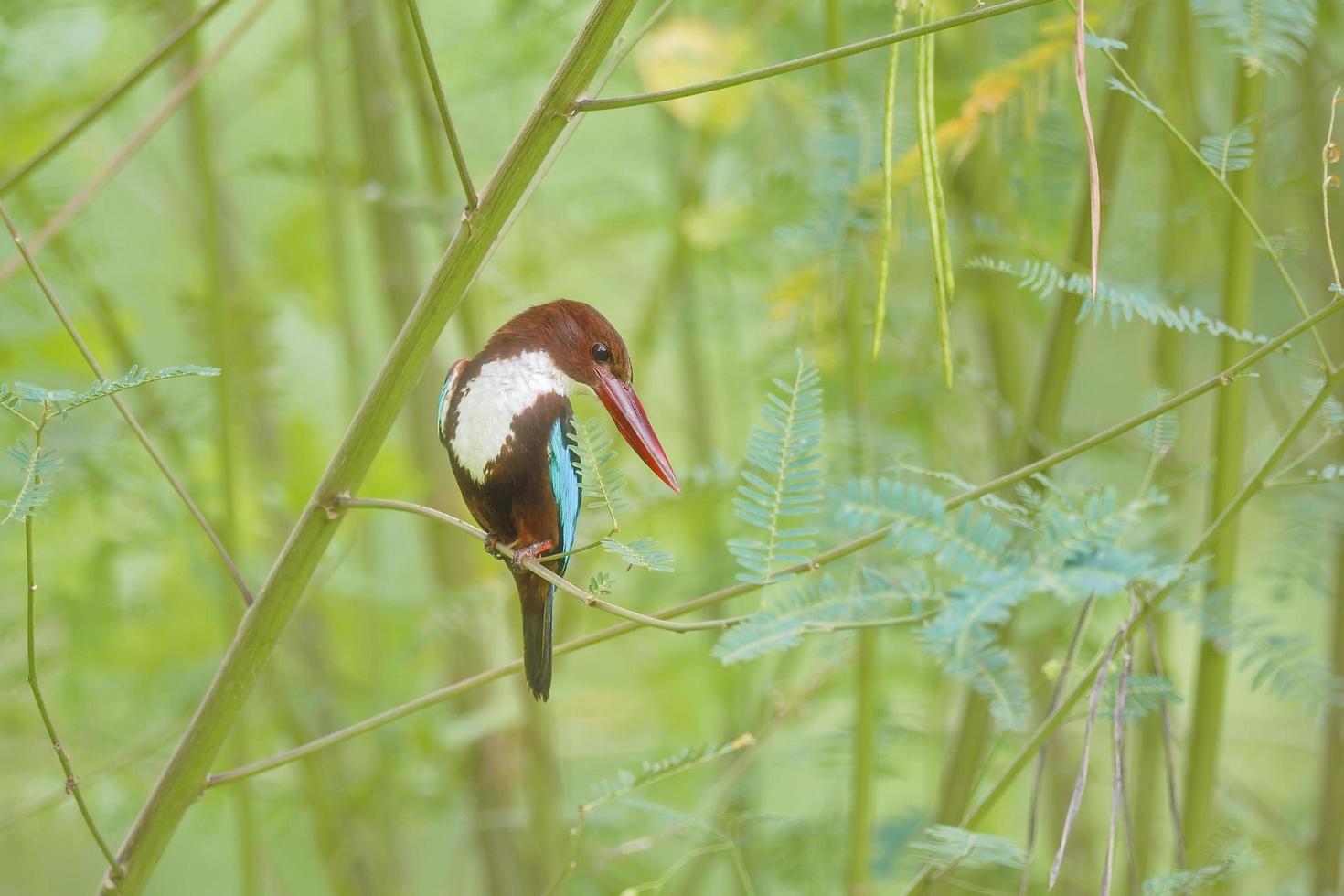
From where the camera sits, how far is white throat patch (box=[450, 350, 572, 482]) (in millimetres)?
703

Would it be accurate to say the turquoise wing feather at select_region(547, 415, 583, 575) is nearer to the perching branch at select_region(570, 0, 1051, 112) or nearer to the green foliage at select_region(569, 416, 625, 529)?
the green foliage at select_region(569, 416, 625, 529)

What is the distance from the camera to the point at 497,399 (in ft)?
2.31

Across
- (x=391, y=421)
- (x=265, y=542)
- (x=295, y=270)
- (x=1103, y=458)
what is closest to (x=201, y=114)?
(x=391, y=421)

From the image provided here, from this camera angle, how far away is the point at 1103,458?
1.64m

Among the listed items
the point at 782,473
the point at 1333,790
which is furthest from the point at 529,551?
the point at 1333,790

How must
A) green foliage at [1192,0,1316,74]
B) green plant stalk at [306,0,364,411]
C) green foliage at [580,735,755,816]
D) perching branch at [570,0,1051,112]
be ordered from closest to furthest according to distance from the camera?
perching branch at [570,0,1051,112], green foliage at [580,735,755,816], green foliage at [1192,0,1316,74], green plant stalk at [306,0,364,411]

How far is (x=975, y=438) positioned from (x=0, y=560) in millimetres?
1689

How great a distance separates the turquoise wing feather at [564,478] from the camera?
2.38ft

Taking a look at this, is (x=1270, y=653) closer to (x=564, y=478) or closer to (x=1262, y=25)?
(x=1262, y=25)

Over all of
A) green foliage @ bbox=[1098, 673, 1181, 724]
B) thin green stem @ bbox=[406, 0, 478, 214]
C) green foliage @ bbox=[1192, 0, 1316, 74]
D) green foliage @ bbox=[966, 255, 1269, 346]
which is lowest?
green foliage @ bbox=[1098, 673, 1181, 724]

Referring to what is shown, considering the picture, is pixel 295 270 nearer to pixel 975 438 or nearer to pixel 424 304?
pixel 975 438

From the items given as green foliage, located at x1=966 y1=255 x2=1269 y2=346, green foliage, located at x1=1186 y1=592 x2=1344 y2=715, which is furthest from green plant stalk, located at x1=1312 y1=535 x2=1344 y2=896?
green foliage, located at x1=966 y1=255 x2=1269 y2=346

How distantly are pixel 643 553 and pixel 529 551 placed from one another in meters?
0.12

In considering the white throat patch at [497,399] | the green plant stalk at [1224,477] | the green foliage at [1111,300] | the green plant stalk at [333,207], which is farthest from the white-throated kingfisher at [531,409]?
the green plant stalk at [333,207]
